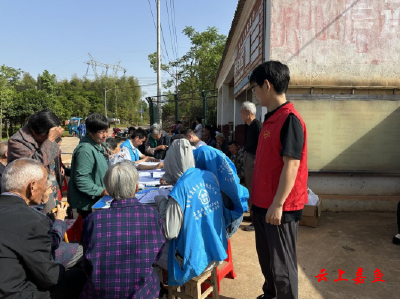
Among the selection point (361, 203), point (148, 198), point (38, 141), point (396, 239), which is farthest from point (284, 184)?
point (361, 203)

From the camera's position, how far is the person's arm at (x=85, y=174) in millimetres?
2756

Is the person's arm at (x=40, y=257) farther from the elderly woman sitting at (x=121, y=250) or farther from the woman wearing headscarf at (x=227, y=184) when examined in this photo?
Answer: the woman wearing headscarf at (x=227, y=184)

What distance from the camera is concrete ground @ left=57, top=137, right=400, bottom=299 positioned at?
2795mm

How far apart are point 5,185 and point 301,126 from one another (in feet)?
6.07

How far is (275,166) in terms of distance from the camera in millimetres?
2031

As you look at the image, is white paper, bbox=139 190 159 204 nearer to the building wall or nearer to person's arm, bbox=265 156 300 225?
person's arm, bbox=265 156 300 225

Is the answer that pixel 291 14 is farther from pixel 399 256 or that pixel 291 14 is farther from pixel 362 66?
pixel 399 256

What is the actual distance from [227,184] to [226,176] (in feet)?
0.22

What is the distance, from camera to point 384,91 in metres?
4.89

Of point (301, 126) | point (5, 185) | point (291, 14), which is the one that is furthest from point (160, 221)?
point (291, 14)

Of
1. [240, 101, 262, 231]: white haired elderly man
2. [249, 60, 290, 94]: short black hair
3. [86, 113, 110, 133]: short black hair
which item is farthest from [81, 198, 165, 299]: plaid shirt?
[240, 101, 262, 231]: white haired elderly man

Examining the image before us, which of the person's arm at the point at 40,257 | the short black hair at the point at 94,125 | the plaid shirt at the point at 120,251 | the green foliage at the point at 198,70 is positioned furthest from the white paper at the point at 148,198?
the green foliage at the point at 198,70

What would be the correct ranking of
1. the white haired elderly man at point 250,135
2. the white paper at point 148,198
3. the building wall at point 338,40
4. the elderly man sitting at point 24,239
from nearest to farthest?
the elderly man sitting at point 24,239 < the white paper at point 148,198 < the white haired elderly man at point 250,135 < the building wall at point 338,40

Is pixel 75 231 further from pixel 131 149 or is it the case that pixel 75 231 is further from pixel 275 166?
pixel 275 166
